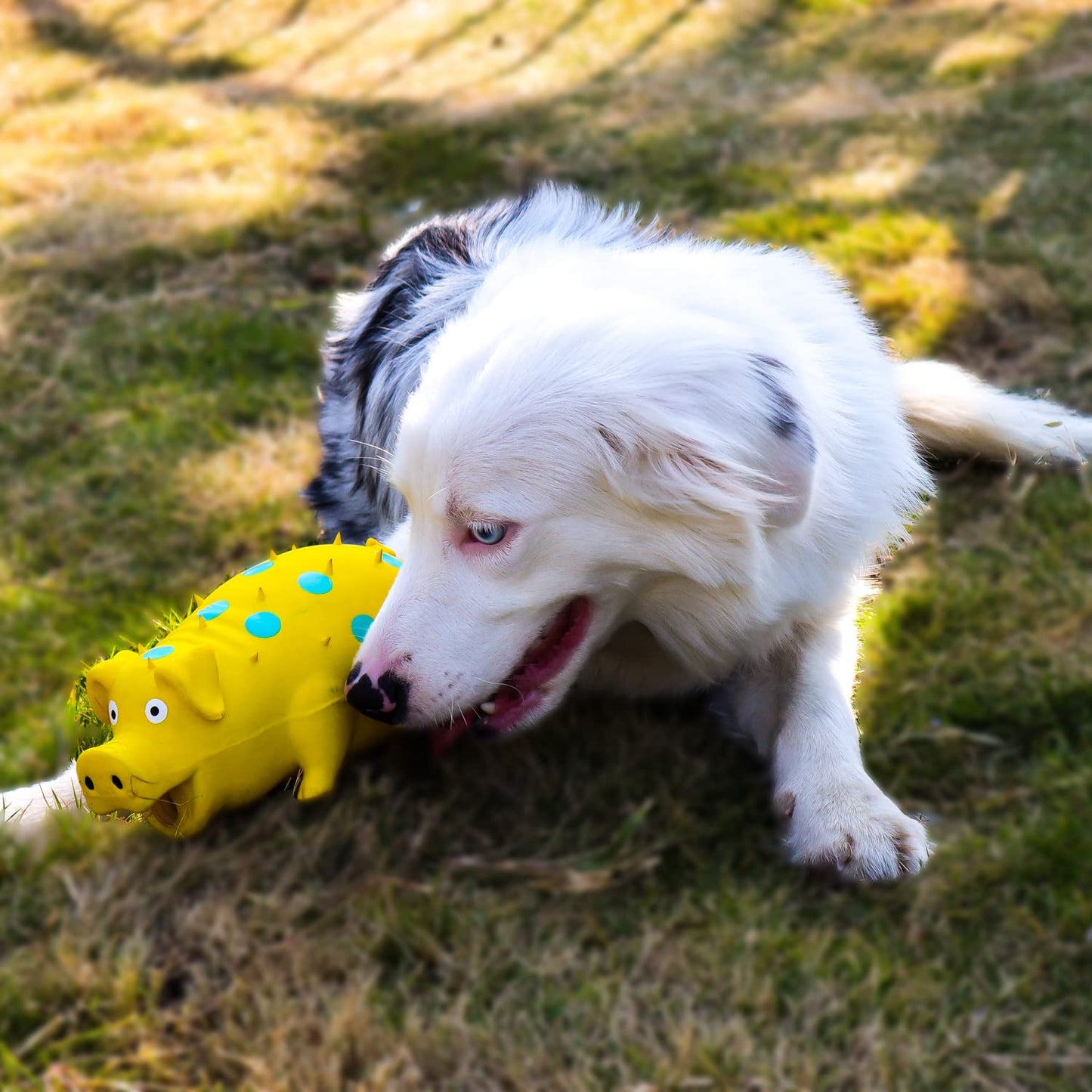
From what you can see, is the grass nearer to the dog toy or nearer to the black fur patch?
the dog toy

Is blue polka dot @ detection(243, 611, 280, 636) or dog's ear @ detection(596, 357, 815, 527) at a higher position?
dog's ear @ detection(596, 357, 815, 527)

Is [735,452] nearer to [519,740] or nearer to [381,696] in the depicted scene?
[381,696]

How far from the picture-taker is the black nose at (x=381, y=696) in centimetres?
181

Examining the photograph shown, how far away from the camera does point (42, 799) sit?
6.05 feet

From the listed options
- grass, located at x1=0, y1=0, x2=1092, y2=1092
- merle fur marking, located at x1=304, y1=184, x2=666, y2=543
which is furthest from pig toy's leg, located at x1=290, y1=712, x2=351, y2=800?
merle fur marking, located at x1=304, y1=184, x2=666, y2=543

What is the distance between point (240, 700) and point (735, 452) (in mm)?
792

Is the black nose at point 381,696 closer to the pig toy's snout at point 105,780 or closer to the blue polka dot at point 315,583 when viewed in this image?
the blue polka dot at point 315,583

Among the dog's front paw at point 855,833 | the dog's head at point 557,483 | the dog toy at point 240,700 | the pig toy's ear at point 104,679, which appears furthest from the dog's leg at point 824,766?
the pig toy's ear at point 104,679

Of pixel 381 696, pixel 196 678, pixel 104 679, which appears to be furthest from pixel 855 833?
pixel 104 679

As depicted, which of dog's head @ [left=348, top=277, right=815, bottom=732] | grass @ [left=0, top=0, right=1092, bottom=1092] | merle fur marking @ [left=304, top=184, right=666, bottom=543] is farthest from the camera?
merle fur marking @ [left=304, top=184, right=666, bottom=543]

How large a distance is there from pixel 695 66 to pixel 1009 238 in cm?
307

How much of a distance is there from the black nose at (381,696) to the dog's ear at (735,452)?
1.54 feet

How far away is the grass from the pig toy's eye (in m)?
0.64

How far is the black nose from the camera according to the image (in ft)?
5.94
